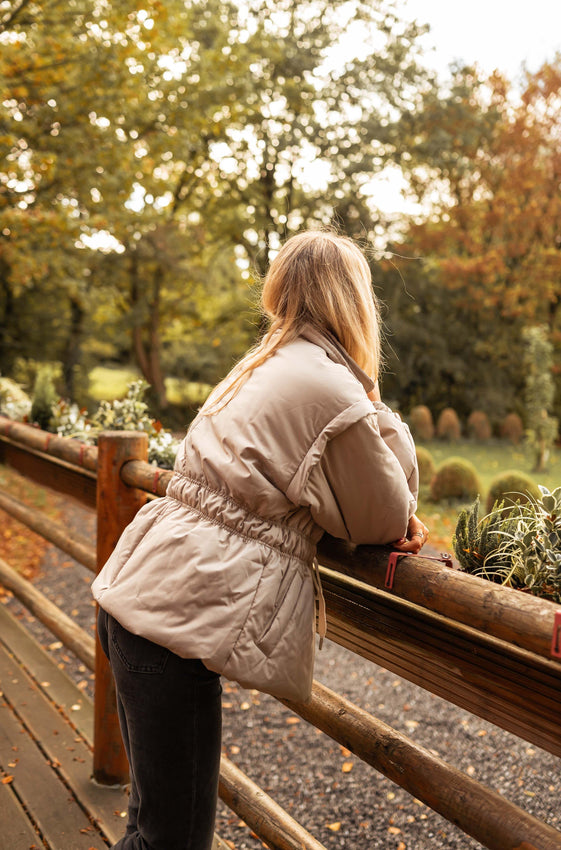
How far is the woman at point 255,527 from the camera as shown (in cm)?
148

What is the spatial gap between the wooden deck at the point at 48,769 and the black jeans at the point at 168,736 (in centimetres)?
93

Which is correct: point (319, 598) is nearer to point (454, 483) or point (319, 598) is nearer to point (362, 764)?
point (362, 764)

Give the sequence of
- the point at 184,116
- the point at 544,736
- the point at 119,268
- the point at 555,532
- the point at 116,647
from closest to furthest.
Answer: the point at 544,736, the point at 555,532, the point at 116,647, the point at 184,116, the point at 119,268

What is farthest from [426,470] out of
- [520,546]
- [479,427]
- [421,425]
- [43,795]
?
[520,546]

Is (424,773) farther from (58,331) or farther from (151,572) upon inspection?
(58,331)

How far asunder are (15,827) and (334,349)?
2.06 meters

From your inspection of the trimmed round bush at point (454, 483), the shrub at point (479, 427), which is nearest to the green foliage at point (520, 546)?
the trimmed round bush at point (454, 483)

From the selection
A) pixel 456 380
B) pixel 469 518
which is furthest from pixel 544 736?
pixel 456 380

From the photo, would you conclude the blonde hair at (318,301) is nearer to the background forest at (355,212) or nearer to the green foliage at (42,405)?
the green foliage at (42,405)

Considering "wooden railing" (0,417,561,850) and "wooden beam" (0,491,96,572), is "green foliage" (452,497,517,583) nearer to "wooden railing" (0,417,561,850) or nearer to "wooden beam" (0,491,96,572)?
"wooden railing" (0,417,561,850)

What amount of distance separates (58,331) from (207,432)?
18.2 m

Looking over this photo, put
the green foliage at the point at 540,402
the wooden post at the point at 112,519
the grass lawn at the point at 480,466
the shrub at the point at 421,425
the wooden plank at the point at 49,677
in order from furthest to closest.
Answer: the shrub at the point at 421,425
the green foliage at the point at 540,402
the grass lawn at the point at 480,466
the wooden plank at the point at 49,677
the wooden post at the point at 112,519

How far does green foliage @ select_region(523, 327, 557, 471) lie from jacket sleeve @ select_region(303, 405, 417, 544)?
14.3 metres

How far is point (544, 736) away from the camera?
137 centimetres
